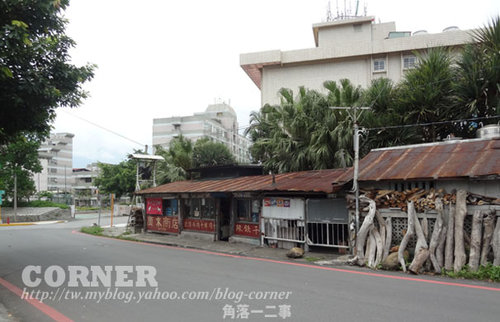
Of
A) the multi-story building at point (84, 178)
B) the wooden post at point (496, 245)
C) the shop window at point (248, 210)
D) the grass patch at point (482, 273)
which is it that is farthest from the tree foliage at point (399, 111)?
the multi-story building at point (84, 178)

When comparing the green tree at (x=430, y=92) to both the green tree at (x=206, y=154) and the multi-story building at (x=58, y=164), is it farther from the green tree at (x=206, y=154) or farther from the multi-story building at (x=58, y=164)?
the multi-story building at (x=58, y=164)

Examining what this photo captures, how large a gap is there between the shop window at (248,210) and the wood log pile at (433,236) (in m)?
5.37

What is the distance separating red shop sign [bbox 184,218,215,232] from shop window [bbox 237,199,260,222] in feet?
5.52

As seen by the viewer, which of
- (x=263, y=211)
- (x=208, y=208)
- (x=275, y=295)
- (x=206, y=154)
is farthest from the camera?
(x=206, y=154)

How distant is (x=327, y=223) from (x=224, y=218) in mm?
6204

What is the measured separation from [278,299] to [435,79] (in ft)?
41.4

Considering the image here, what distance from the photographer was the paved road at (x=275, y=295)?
18.7ft

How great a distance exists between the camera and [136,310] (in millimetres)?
6059

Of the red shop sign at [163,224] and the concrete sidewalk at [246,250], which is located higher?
the red shop sign at [163,224]

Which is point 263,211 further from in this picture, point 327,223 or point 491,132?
point 491,132

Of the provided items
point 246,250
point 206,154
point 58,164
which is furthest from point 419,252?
point 58,164

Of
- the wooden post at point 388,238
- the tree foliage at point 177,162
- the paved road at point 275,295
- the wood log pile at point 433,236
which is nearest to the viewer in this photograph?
the paved road at point 275,295

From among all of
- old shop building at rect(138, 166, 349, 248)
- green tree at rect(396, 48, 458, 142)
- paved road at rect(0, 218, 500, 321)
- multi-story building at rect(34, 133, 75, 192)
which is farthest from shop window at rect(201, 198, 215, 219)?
multi-story building at rect(34, 133, 75, 192)

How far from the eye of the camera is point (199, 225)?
56.9 feet
